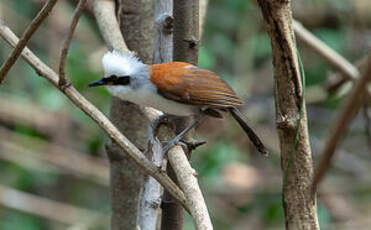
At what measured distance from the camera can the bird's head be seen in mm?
2119

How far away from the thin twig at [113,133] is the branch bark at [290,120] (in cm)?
31

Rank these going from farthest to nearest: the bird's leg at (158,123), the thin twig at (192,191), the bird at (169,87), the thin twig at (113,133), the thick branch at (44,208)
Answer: the thick branch at (44,208) < the bird at (169,87) < the bird's leg at (158,123) < the thin twig at (113,133) < the thin twig at (192,191)

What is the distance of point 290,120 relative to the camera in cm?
160

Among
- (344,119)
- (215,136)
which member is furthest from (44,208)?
(344,119)

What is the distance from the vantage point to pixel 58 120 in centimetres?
483

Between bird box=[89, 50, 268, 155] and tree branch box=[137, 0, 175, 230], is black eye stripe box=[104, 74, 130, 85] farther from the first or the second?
tree branch box=[137, 0, 175, 230]

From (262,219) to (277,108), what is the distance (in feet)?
9.57

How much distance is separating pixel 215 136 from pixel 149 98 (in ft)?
7.05

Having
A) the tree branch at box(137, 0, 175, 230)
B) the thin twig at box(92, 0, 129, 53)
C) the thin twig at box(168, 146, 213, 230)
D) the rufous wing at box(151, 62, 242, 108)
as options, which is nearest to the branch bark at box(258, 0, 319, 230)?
the thin twig at box(168, 146, 213, 230)

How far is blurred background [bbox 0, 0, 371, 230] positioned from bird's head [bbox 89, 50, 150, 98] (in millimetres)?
1658

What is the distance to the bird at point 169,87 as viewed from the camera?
214cm

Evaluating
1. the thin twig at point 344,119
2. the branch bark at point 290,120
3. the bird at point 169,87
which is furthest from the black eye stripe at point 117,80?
the thin twig at point 344,119

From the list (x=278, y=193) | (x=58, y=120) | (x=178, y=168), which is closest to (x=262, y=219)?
(x=278, y=193)

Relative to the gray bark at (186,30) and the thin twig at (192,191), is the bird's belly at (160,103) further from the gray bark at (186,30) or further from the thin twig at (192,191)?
the thin twig at (192,191)
